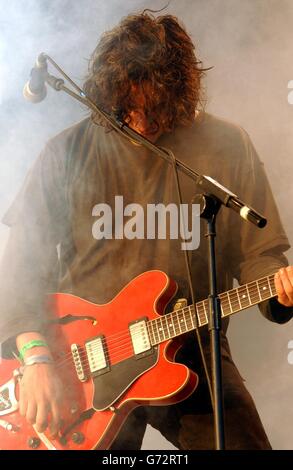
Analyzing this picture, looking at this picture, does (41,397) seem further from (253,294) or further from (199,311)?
(253,294)

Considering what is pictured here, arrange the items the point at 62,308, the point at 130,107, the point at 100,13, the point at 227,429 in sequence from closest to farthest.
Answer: the point at 227,429, the point at 62,308, the point at 130,107, the point at 100,13

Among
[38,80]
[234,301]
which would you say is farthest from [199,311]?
[38,80]

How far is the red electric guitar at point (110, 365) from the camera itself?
2.16 metres

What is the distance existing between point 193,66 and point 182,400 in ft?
3.66

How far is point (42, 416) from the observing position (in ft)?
7.18

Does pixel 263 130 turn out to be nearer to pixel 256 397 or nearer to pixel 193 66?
pixel 193 66

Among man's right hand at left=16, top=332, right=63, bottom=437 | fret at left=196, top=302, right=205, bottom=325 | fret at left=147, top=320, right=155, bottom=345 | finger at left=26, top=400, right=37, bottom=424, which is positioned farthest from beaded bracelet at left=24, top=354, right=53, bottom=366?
fret at left=196, top=302, right=205, bottom=325

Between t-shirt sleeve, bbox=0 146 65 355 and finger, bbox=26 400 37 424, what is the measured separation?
211mm

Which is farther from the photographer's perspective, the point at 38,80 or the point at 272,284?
the point at 38,80

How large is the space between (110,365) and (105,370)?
0.02m

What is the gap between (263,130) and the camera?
2545mm

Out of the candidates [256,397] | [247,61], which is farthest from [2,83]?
[256,397]

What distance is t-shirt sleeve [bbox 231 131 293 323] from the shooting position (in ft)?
7.38

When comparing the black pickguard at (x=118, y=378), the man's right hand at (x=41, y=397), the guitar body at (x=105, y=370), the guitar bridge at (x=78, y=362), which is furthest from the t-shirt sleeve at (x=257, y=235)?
the man's right hand at (x=41, y=397)
